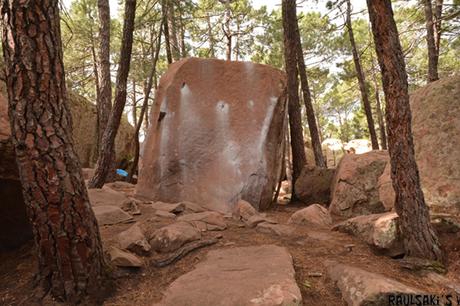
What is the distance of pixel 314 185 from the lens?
272 inches

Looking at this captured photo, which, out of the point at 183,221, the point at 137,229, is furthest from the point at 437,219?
the point at 137,229

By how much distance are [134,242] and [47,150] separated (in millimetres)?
1267

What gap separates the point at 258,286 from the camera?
2.30 metres

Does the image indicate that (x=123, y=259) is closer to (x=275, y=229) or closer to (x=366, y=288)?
(x=275, y=229)

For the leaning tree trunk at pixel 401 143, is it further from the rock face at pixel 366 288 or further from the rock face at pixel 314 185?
the rock face at pixel 314 185

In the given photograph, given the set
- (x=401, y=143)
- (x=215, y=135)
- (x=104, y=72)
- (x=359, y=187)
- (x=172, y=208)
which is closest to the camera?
(x=401, y=143)

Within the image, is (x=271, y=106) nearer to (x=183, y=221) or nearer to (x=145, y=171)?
(x=145, y=171)

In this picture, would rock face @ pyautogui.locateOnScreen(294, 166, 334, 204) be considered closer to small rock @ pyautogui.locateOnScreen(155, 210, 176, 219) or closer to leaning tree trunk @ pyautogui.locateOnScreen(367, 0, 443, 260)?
small rock @ pyautogui.locateOnScreen(155, 210, 176, 219)

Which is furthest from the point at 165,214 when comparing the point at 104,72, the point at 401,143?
the point at 104,72

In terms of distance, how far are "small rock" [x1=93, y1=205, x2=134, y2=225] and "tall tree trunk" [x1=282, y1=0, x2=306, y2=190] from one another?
4594 millimetres

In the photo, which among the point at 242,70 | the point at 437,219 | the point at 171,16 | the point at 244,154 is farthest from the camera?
the point at 171,16

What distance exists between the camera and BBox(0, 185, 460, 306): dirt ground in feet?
8.04

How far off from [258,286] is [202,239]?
1232mm

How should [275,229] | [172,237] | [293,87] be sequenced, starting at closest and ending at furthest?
1. [172,237]
2. [275,229]
3. [293,87]
